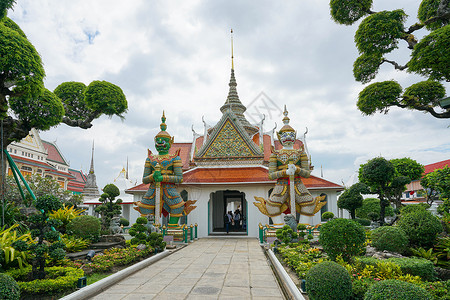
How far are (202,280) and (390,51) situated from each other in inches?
329

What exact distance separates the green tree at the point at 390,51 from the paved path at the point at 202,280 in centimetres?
642

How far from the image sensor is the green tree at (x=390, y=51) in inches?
296

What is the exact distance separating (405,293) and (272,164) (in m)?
8.88

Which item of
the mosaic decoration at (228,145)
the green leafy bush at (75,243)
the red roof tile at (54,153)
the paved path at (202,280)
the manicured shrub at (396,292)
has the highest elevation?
the red roof tile at (54,153)

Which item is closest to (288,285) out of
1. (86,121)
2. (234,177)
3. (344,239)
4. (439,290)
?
(344,239)

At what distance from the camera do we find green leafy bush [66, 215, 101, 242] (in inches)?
352

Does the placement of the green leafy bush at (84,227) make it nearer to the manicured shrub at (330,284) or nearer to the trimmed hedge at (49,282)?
the trimmed hedge at (49,282)

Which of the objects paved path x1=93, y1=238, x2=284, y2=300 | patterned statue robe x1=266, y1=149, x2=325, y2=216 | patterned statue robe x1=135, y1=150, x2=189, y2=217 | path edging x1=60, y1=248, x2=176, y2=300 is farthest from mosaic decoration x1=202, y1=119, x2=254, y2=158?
path edging x1=60, y1=248, x2=176, y2=300

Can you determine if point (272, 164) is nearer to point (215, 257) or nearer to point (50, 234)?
point (215, 257)

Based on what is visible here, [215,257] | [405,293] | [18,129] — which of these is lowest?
[215,257]

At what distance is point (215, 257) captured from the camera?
850 centimetres

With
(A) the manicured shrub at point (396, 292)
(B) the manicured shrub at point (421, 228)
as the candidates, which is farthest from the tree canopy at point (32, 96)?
(B) the manicured shrub at point (421, 228)

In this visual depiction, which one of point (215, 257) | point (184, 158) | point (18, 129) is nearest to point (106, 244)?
point (215, 257)

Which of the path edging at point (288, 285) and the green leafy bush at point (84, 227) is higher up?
the green leafy bush at point (84, 227)
